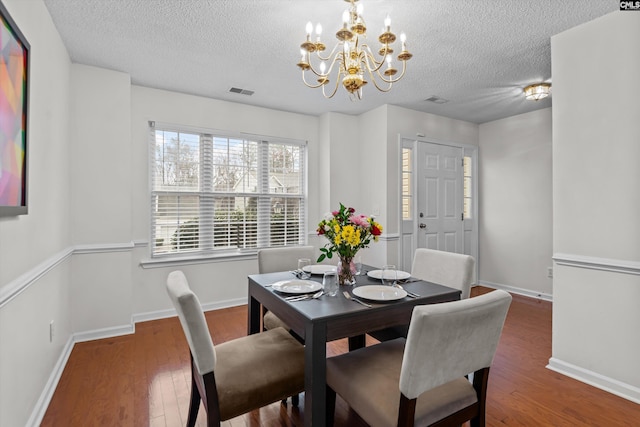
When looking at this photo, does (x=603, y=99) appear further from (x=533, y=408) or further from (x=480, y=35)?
(x=533, y=408)

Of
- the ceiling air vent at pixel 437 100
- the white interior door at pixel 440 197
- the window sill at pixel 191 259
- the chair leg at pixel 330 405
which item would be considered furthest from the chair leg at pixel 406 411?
the ceiling air vent at pixel 437 100

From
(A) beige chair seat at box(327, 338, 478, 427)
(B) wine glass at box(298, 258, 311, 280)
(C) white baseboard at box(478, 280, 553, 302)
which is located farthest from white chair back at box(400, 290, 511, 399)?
(C) white baseboard at box(478, 280, 553, 302)

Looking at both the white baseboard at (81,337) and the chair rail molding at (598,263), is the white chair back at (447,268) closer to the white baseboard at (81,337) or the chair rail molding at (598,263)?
the chair rail molding at (598,263)

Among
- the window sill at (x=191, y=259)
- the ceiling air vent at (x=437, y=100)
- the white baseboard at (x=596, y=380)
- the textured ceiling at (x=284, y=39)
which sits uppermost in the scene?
the ceiling air vent at (x=437, y=100)

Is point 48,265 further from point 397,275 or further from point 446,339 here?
point 446,339

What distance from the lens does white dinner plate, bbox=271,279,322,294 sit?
1748 mm

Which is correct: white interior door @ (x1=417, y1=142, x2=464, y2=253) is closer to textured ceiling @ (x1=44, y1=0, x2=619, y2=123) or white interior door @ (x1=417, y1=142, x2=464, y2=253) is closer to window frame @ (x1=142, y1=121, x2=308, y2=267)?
textured ceiling @ (x1=44, y1=0, x2=619, y2=123)

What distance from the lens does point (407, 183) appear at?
4.24 meters

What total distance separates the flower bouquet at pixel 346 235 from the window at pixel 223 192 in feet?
7.58

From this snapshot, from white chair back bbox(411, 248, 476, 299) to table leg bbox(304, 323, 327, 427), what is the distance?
1.09m

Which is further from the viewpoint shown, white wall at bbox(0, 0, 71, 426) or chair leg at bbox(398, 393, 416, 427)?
white wall at bbox(0, 0, 71, 426)

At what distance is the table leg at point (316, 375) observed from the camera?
1388mm

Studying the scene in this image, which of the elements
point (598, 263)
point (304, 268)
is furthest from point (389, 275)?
point (598, 263)

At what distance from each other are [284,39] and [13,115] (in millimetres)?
1778
